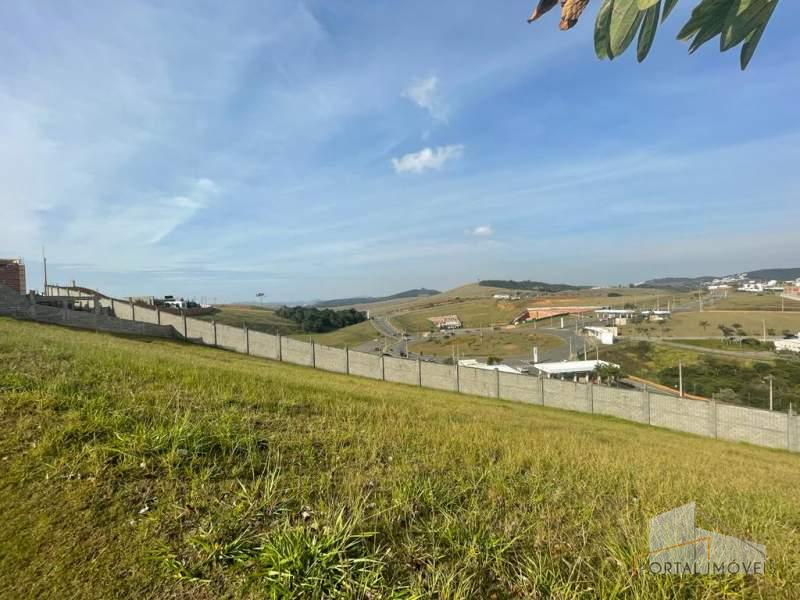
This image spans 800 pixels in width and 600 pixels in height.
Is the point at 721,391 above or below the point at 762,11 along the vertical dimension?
below

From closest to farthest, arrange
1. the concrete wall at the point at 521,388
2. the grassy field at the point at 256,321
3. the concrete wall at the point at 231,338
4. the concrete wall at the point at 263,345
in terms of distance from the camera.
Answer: the concrete wall at the point at 521,388, the concrete wall at the point at 263,345, the concrete wall at the point at 231,338, the grassy field at the point at 256,321

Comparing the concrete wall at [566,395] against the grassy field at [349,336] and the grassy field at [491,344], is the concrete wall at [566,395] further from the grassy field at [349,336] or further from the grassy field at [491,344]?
the grassy field at [349,336]

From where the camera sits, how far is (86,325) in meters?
26.3

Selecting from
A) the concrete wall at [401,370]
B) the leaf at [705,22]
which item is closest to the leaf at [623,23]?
the leaf at [705,22]

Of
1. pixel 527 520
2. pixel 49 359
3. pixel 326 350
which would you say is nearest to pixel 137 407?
pixel 49 359

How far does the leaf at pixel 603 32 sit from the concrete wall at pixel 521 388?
2580 cm

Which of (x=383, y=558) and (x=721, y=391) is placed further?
(x=721, y=391)

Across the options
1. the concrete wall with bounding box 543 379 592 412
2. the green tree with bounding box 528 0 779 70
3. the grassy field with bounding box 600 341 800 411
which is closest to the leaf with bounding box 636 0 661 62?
the green tree with bounding box 528 0 779 70

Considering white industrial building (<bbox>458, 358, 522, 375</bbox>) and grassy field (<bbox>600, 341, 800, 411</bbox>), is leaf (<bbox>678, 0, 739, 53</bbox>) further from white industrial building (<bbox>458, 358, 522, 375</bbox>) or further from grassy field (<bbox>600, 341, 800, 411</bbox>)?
grassy field (<bbox>600, 341, 800, 411</bbox>)

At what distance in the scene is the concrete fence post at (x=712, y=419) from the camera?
20844mm

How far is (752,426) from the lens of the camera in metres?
20.0

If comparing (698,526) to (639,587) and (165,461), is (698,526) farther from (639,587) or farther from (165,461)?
(165,461)

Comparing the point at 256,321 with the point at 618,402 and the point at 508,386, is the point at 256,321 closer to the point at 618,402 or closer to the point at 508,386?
the point at 508,386

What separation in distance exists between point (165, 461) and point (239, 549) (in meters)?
1.17
